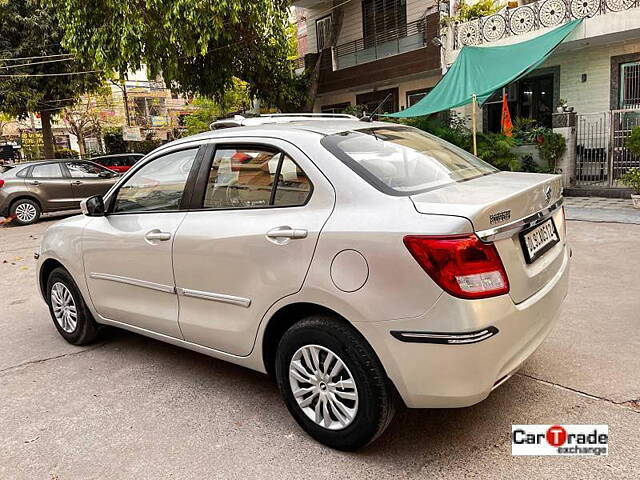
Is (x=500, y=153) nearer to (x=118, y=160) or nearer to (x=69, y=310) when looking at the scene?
(x=69, y=310)

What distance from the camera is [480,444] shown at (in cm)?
262

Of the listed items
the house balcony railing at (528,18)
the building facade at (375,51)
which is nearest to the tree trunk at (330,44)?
the building facade at (375,51)

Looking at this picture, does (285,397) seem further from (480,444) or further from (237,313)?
(480,444)

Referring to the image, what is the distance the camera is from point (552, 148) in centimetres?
1100

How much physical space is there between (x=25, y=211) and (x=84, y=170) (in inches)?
65.5

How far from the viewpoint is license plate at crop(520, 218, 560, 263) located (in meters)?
2.52

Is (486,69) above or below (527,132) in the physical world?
above

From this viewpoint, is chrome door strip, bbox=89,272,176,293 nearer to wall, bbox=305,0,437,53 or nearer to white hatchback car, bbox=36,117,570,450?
white hatchback car, bbox=36,117,570,450

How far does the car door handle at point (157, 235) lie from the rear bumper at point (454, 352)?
146cm

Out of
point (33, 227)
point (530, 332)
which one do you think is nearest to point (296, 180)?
point (530, 332)

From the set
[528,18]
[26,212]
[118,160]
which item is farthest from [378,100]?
[26,212]

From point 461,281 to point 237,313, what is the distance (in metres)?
1.30

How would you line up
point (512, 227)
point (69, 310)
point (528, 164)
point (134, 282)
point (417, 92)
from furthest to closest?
point (417, 92) → point (528, 164) → point (69, 310) → point (134, 282) → point (512, 227)

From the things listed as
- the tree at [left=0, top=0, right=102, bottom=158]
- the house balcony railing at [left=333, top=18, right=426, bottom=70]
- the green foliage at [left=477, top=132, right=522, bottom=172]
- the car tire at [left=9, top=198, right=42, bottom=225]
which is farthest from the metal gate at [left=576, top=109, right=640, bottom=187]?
the tree at [left=0, top=0, right=102, bottom=158]
